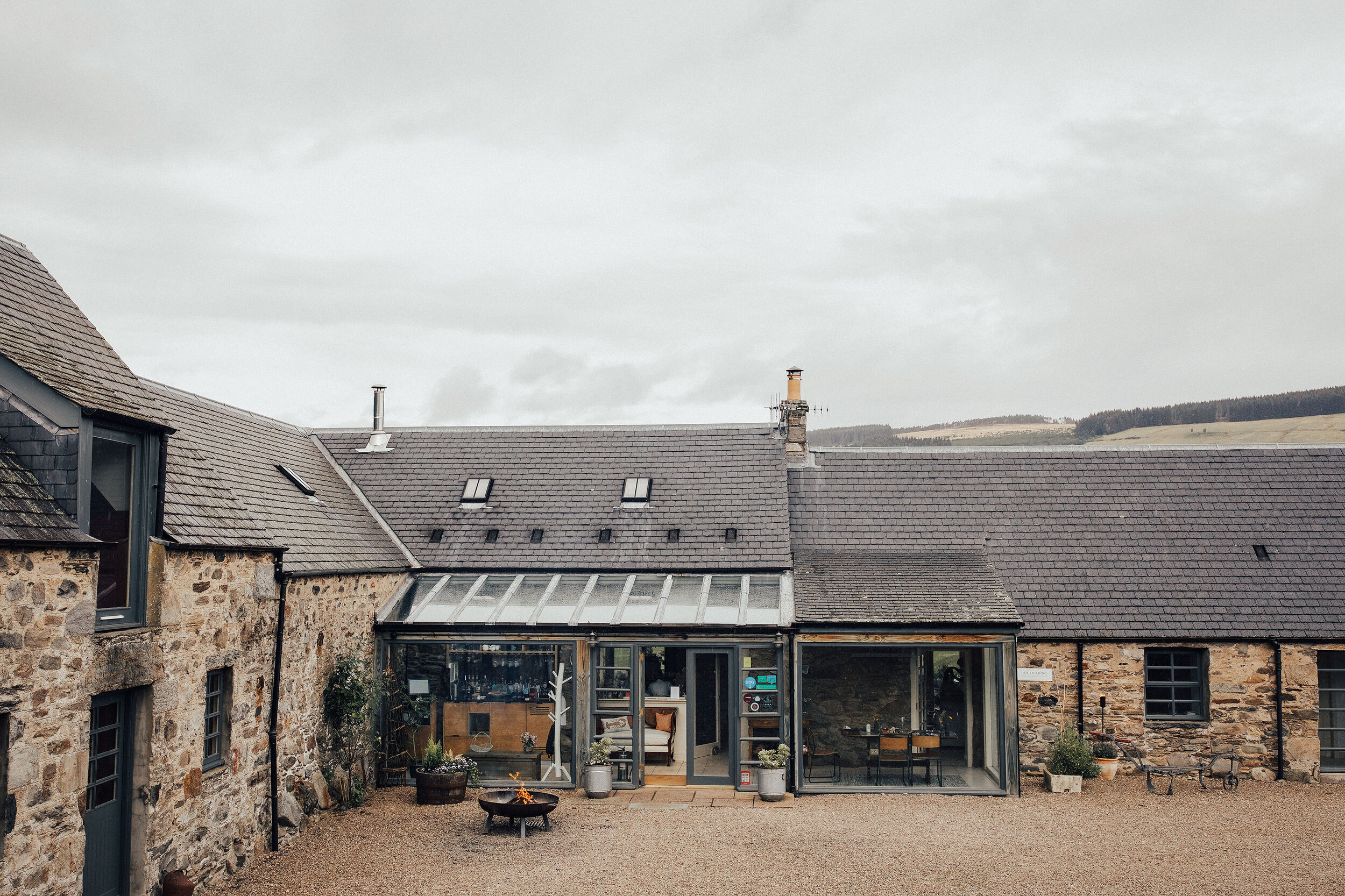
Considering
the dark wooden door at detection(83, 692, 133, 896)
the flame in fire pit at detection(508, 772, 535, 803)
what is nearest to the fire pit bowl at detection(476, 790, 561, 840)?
the flame in fire pit at detection(508, 772, 535, 803)

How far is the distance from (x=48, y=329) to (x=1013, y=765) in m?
12.9

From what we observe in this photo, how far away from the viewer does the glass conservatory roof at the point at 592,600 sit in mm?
14211

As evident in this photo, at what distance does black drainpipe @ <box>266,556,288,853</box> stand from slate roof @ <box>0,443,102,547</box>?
3.81m

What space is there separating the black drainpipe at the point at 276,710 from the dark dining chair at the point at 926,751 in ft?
28.3

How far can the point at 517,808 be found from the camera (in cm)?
1143

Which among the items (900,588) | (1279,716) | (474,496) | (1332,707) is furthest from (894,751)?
(474,496)

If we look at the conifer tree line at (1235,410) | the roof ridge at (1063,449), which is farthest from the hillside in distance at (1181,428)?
the roof ridge at (1063,449)

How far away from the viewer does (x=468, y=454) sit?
1880cm

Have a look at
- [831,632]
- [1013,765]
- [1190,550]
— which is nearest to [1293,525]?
[1190,550]

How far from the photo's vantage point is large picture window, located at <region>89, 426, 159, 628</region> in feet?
27.8

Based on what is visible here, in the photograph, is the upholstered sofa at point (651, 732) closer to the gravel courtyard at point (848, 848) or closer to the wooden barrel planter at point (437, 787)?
the gravel courtyard at point (848, 848)

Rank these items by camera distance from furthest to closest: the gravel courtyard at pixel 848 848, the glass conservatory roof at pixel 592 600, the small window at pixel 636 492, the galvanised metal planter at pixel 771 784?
the small window at pixel 636 492, the glass conservatory roof at pixel 592 600, the galvanised metal planter at pixel 771 784, the gravel courtyard at pixel 848 848

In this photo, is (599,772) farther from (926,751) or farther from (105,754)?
(105,754)

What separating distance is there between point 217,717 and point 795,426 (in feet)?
37.5
